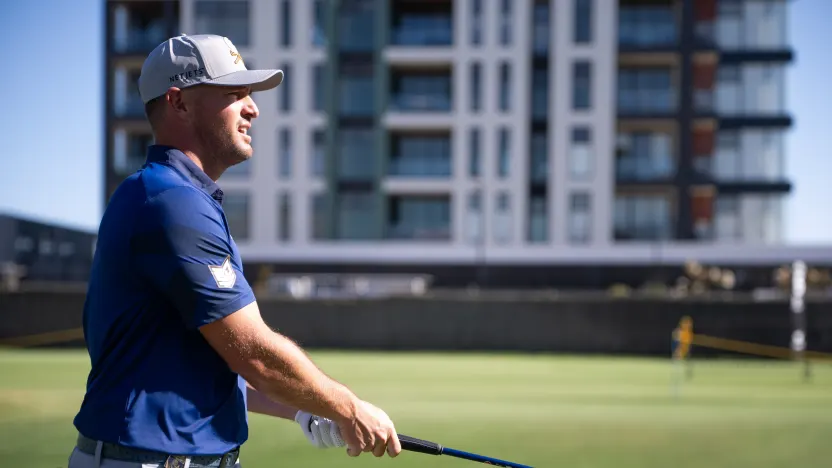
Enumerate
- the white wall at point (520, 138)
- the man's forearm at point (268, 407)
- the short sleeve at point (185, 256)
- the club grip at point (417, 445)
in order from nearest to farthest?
the short sleeve at point (185, 256) < the club grip at point (417, 445) < the man's forearm at point (268, 407) < the white wall at point (520, 138)

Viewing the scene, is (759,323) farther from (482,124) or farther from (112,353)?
(112,353)

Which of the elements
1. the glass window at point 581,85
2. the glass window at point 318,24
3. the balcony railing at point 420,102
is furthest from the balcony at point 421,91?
the glass window at point 581,85

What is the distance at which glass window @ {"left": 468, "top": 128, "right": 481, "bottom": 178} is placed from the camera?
52094mm

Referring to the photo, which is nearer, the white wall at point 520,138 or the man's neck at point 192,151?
the man's neck at point 192,151

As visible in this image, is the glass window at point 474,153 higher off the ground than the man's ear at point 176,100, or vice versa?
the glass window at point 474,153

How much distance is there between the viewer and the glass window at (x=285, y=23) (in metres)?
53.4

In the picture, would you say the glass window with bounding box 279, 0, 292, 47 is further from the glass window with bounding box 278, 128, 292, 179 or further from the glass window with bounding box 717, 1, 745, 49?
the glass window with bounding box 717, 1, 745, 49

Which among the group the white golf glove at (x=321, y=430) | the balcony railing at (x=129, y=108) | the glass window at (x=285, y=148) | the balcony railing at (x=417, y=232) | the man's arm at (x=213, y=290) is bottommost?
the balcony railing at (x=417, y=232)

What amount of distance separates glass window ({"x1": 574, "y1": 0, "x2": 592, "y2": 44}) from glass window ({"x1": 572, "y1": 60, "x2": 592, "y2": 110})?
118cm

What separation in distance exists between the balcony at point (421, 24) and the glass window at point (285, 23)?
5247 mm

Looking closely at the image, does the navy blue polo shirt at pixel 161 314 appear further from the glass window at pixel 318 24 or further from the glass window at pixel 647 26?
the glass window at pixel 647 26

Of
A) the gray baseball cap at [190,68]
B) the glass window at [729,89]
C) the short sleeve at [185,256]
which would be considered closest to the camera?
the short sleeve at [185,256]

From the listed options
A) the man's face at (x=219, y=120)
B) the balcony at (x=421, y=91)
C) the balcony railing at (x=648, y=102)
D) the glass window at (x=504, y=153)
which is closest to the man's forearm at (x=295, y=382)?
the man's face at (x=219, y=120)

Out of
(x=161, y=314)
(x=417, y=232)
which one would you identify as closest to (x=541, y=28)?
(x=417, y=232)
